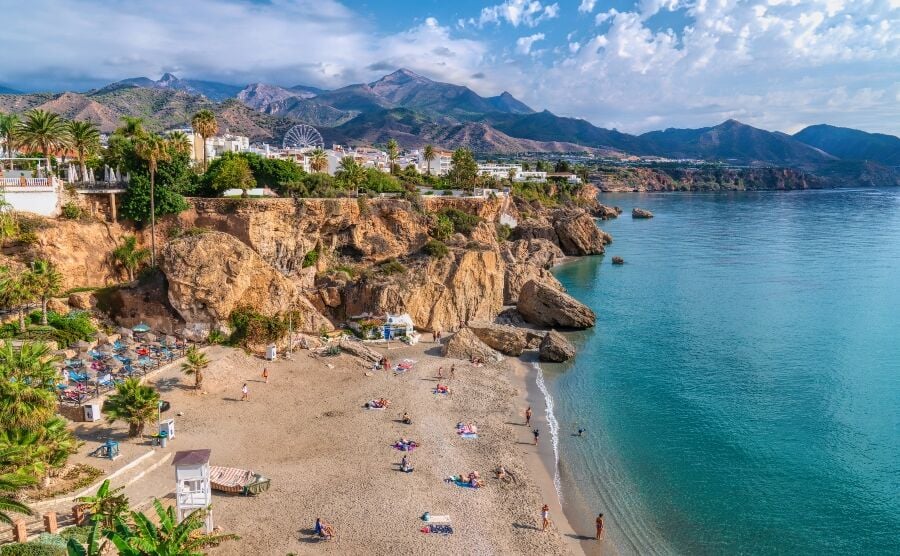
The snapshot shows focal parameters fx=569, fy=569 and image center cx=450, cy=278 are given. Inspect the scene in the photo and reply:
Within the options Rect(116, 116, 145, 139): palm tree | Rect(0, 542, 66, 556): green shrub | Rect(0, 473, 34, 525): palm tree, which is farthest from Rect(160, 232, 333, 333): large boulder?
Rect(0, 542, 66, 556): green shrub

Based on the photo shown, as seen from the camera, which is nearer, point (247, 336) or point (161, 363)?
point (161, 363)

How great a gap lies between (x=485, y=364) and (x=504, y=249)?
3110cm

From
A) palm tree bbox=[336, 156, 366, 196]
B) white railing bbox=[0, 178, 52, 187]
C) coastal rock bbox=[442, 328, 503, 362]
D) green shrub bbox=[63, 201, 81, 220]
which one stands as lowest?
coastal rock bbox=[442, 328, 503, 362]

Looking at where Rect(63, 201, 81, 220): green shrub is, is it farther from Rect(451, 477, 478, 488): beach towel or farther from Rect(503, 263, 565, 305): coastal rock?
Rect(503, 263, 565, 305): coastal rock

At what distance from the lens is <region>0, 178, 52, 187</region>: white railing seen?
34.2 meters

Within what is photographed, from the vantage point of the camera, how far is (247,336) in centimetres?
3312

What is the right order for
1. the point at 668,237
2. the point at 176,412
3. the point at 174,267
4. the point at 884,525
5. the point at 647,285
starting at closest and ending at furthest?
the point at 884,525 < the point at 176,412 < the point at 174,267 < the point at 647,285 < the point at 668,237

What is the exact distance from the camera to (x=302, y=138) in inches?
5064

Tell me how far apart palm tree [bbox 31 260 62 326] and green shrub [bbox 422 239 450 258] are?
2391cm

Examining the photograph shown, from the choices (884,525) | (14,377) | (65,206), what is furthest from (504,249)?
(14,377)

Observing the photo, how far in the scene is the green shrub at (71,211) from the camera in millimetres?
36125

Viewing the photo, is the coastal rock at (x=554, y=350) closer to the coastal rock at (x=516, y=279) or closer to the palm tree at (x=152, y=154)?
the coastal rock at (x=516, y=279)

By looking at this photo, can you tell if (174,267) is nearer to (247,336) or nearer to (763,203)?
(247,336)

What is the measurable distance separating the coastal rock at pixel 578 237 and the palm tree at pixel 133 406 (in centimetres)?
7079
